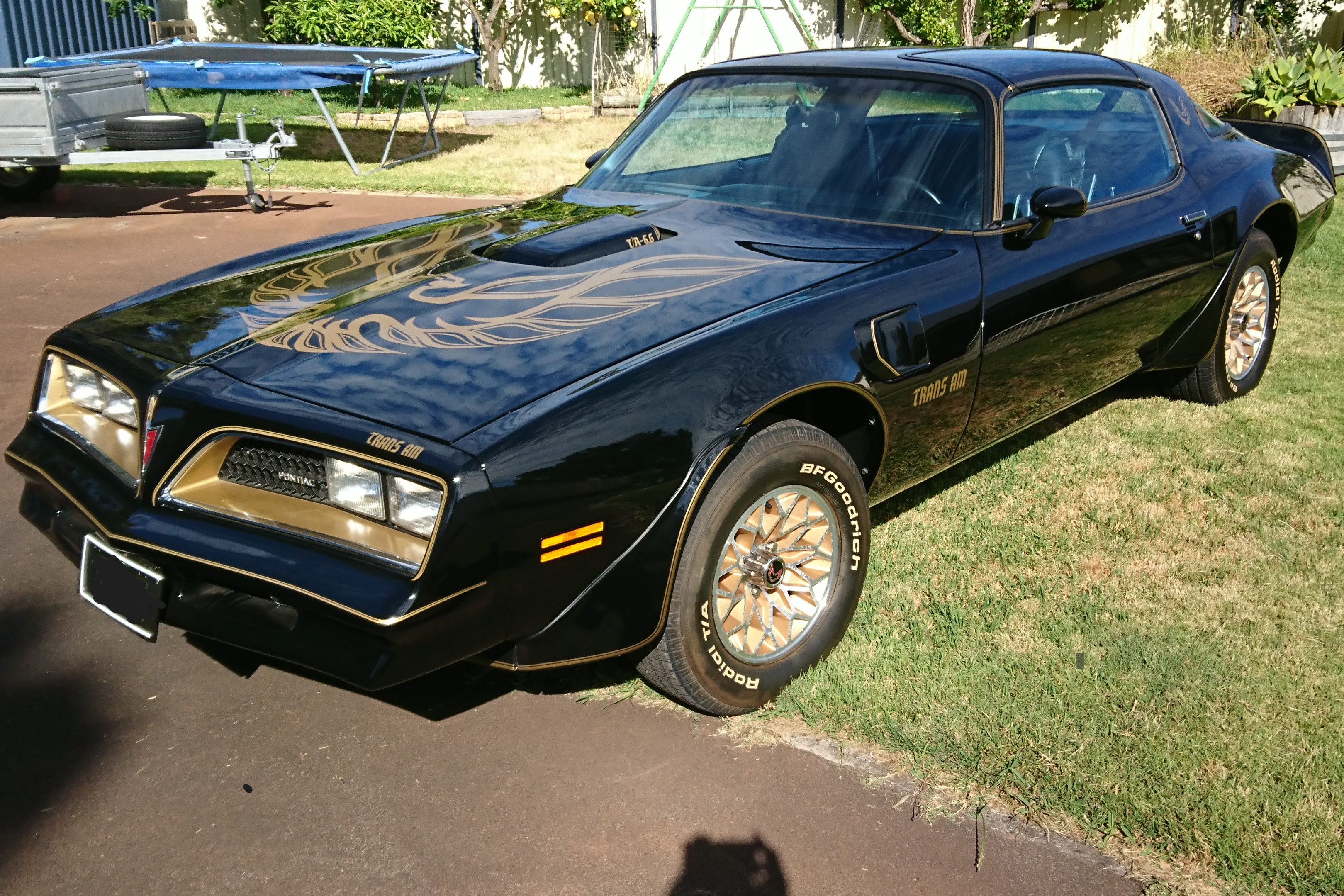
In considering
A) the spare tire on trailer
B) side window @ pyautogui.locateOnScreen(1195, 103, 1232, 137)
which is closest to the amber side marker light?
side window @ pyautogui.locateOnScreen(1195, 103, 1232, 137)

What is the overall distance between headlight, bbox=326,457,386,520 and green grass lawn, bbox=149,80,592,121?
13410mm

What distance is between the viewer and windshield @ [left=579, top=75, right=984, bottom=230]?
11.6 ft

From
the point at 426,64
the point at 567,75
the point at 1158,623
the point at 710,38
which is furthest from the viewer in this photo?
the point at 567,75

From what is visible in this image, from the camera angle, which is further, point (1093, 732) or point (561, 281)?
point (561, 281)

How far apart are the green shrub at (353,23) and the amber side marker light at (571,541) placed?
578 inches

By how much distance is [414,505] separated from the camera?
7.46 ft

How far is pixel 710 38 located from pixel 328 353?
16088mm

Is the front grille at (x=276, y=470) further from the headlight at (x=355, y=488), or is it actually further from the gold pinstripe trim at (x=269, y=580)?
the gold pinstripe trim at (x=269, y=580)

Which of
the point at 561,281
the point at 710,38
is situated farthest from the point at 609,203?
the point at 710,38

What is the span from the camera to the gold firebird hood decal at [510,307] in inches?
106

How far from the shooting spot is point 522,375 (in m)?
2.50

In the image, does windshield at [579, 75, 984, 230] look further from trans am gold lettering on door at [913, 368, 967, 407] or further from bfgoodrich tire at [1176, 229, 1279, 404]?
bfgoodrich tire at [1176, 229, 1279, 404]

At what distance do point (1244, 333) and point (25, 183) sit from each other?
9.72 metres

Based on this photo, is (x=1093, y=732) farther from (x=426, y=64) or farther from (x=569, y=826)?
(x=426, y=64)
